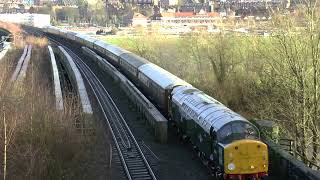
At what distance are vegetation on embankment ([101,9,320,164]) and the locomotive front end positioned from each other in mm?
5568

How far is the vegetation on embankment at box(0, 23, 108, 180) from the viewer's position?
516 inches

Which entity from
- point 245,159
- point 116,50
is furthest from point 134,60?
point 245,159

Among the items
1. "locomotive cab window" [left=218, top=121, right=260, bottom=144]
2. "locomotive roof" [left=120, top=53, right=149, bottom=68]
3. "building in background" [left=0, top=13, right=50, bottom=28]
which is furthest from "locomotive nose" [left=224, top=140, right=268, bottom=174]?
"building in background" [left=0, top=13, right=50, bottom=28]

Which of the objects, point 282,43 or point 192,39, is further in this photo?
point 192,39

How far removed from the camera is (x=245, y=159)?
46.1 ft

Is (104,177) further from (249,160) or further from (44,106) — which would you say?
(249,160)

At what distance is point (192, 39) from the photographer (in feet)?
137

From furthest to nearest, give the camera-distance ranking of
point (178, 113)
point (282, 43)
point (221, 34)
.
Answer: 1. point (221, 34)
2. point (282, 43)
3. point (178, 113)

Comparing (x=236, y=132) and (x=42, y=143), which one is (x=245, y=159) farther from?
(x=42, y=143)

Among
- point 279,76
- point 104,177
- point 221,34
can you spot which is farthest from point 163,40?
point 104,177

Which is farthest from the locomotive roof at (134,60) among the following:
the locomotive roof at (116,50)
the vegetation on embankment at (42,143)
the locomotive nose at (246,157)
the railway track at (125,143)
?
the locomotive nose at (246,157)

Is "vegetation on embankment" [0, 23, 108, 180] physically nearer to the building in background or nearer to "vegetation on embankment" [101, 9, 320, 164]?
"vegetation on embankment" [101, 9, 320, 164]

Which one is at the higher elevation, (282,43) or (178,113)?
(282,43)

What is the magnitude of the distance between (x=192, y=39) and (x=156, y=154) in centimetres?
2440
